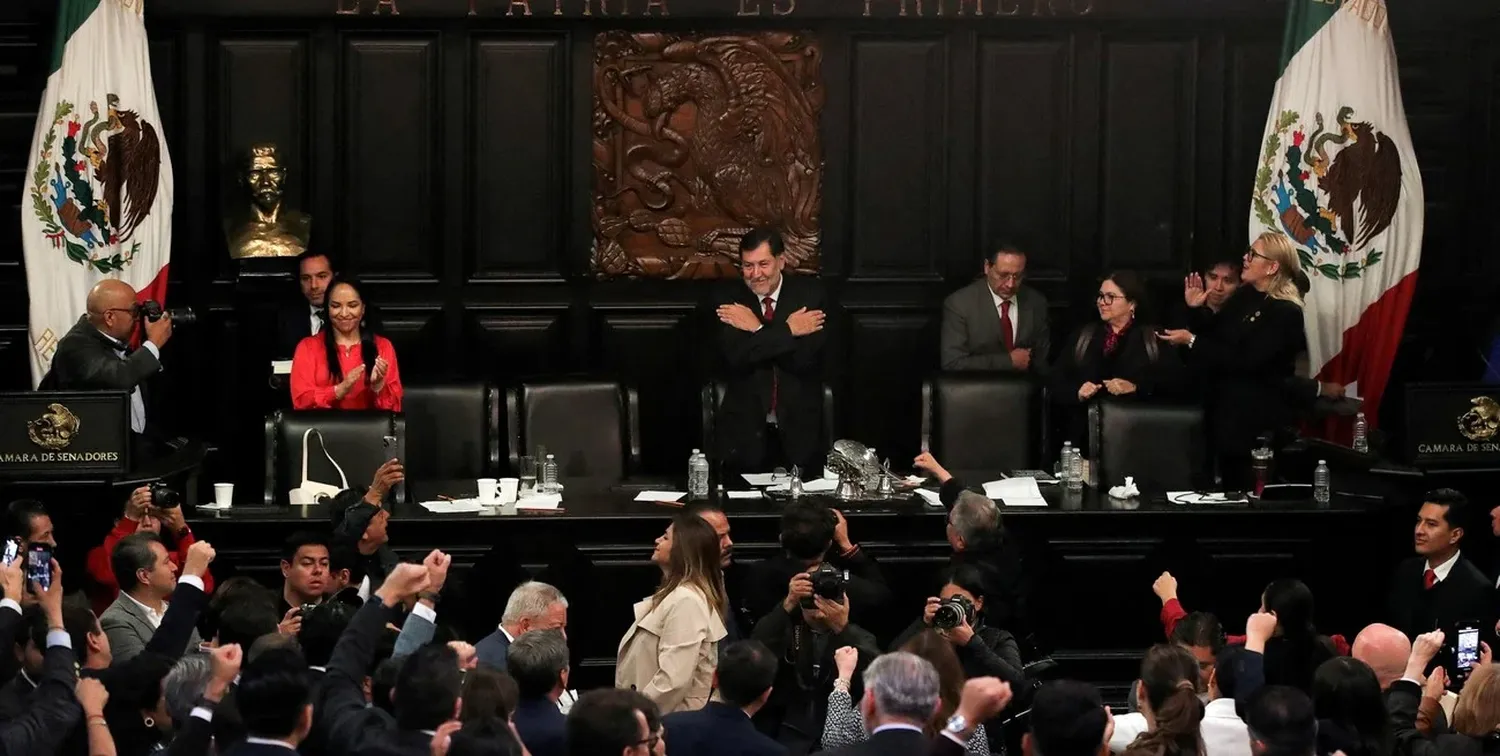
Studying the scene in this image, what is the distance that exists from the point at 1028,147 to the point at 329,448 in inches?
171

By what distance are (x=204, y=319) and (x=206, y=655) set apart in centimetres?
600

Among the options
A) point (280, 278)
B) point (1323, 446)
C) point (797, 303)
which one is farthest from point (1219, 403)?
point (280, 278)

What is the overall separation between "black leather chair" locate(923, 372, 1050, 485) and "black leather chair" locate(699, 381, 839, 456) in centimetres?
46

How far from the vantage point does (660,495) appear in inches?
382

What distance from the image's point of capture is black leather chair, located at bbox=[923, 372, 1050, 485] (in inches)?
419

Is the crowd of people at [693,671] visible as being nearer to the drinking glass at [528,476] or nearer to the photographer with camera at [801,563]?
the photographer with camera at [801,563]

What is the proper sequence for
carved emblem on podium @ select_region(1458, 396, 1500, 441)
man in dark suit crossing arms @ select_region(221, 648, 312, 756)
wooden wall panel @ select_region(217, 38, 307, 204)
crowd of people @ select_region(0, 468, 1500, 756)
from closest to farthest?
man in dark suit crossing arms @ select_region(221, 648, 312, 756)
crowd of people @ select_region(0, 468, 1500, 756)
carved emblem on podium @ select_region(1458, 396, 1500, 441)
wooden wall panel @ select_region(217, 38, 307, 204)

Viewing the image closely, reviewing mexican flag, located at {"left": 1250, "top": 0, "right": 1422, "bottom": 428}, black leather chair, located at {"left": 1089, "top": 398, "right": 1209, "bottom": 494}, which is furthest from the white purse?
mexican flag, located at {"left": 1250, "top": 0, "right": 1422, "bottom": 428}

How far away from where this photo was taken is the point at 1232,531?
9.48 metres

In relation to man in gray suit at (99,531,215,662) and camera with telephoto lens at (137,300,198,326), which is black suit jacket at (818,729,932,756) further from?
camera with telephoto lens at (137,300,198,326)

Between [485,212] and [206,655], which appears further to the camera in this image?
[485,212]

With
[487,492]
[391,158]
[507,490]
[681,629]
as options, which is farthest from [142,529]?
[391,158]

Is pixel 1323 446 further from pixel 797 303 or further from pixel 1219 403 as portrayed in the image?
pixel 797 303

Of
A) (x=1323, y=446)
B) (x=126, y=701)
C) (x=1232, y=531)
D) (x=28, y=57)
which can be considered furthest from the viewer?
(x=28, y=57)
